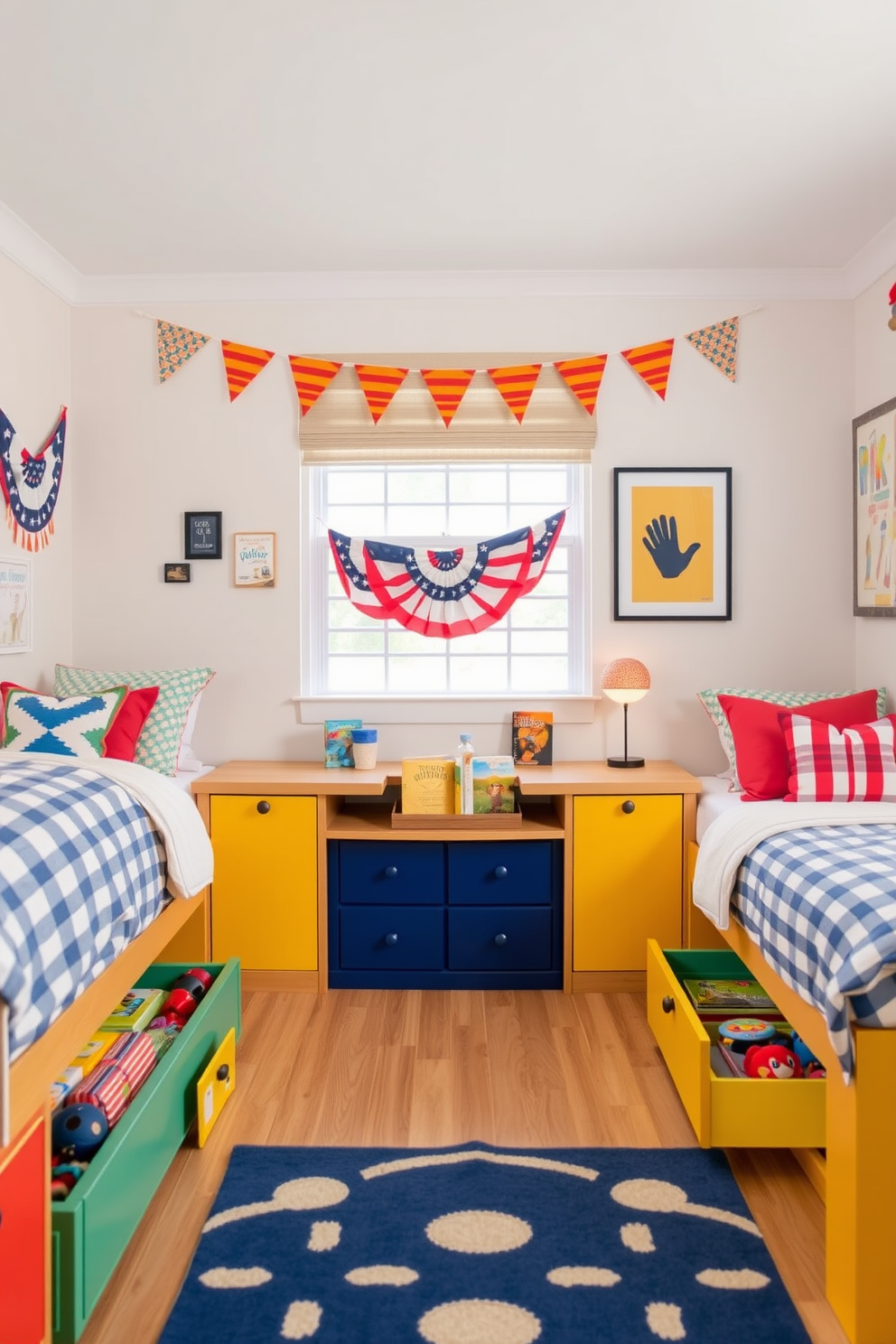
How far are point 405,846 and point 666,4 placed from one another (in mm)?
2366

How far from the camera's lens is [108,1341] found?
1.51 meters

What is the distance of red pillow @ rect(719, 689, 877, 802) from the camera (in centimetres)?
275

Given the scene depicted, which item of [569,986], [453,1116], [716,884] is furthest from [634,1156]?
[569,986]

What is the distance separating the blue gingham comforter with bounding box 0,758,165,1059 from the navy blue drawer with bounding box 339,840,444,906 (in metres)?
0.78

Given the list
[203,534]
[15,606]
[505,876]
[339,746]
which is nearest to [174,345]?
[203,534]

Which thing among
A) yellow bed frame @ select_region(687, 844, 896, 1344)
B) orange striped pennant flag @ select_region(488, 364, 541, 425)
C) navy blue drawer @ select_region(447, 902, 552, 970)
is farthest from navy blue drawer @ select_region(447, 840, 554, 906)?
orange striped pennant flag @ select_region(488, 364, 541, 425)

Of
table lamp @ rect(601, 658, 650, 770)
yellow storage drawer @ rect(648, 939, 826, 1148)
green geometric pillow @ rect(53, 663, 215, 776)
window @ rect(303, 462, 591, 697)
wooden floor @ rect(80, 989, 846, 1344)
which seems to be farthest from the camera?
window @ rect(303, 462, 591, 697)

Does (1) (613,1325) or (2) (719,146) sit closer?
(1) (613,1325)

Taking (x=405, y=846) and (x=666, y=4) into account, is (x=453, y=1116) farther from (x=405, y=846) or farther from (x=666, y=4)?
(x=666, y=4)

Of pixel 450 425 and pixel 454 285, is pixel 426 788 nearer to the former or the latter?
pixel 450 425

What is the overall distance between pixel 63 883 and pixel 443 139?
211 centimetres

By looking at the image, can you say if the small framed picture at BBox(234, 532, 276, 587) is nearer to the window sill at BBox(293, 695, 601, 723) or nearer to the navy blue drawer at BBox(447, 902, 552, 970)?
the window sill at BBox(293, 695, 601, 723)

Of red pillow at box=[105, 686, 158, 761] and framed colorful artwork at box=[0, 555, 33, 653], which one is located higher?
framed colorful artwork at box=[0, 555, 33, 653]

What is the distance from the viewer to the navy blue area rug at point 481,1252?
5.02 feet
